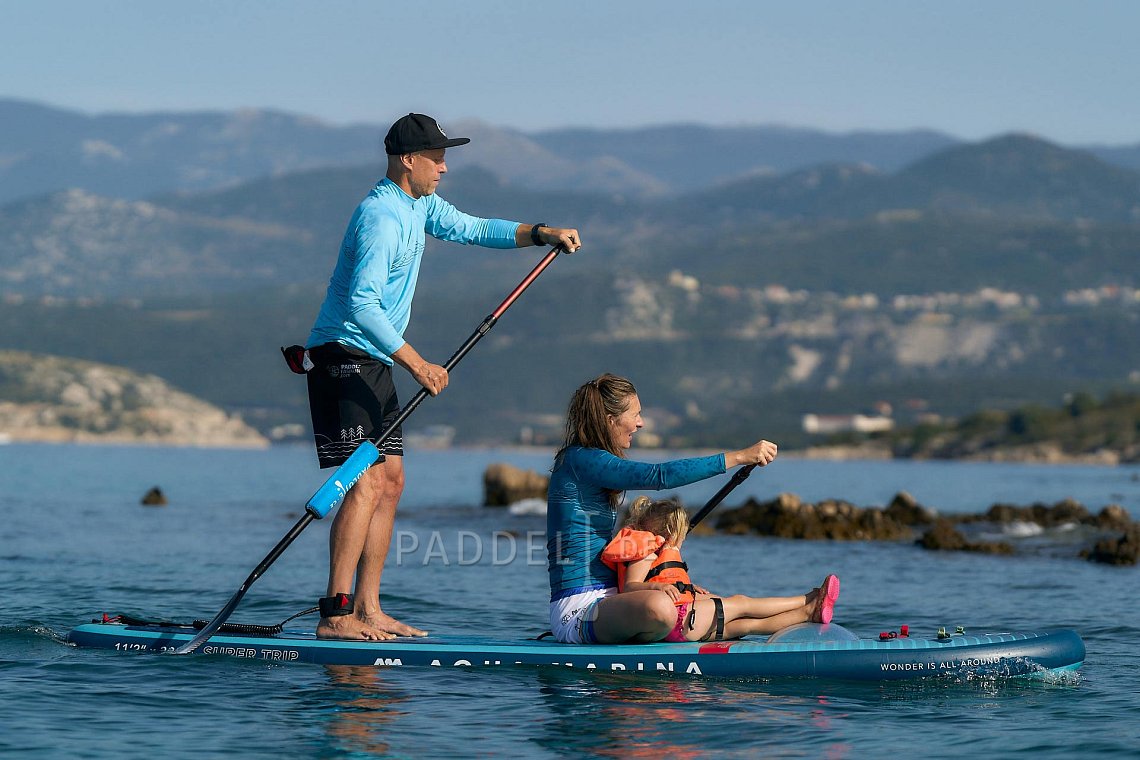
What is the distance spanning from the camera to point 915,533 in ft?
110

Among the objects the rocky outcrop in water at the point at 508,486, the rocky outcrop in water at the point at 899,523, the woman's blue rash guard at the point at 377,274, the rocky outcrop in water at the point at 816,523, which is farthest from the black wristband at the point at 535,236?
the rocky outcrop in water at the point at 508,486

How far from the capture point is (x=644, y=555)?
10.7 m

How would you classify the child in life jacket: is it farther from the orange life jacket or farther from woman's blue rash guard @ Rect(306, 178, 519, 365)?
woman's blue rash guard @ Rect(306, 178, 519, 365)

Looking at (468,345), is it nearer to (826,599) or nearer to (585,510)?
(585,510)

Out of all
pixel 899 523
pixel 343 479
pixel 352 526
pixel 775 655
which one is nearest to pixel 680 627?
pixel 775 655

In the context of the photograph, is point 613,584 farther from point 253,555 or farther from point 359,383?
point 253,555

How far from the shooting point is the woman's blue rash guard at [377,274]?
11016 mm

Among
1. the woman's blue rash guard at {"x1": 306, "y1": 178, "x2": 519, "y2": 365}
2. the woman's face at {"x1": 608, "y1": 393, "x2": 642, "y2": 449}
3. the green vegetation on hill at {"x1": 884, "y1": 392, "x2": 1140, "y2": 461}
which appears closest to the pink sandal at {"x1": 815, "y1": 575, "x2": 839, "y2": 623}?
the woman's face at {"x1": 608, "y1": 393, "x2": 642, "y2": 449}

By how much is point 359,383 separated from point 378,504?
982mm

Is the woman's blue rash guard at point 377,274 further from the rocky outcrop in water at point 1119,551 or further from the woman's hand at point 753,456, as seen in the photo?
the rocky outcrop in water at point 1119,551

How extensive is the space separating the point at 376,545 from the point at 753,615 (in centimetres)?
297

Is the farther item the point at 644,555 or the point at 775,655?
the point at 775,655

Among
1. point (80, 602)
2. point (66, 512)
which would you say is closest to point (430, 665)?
point (80, 602)

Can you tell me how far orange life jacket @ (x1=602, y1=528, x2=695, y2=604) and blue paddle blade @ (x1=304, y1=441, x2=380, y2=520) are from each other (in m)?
1.89
